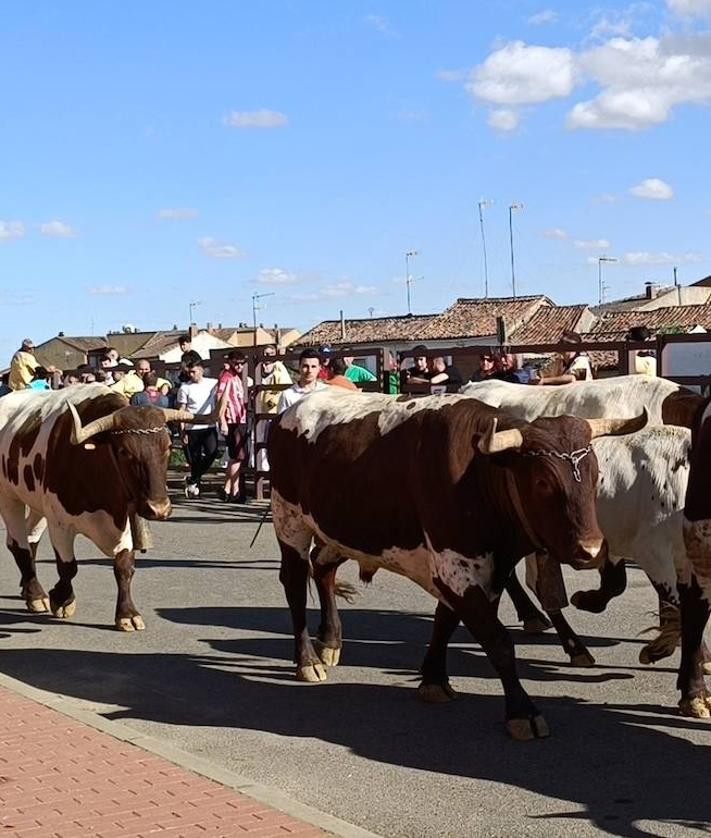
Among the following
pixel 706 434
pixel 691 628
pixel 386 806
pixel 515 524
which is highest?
pixel 706 434

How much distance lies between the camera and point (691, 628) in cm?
680

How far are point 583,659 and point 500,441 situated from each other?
2.29 metres

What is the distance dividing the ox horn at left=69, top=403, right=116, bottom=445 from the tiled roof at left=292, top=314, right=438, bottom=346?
63.2 m

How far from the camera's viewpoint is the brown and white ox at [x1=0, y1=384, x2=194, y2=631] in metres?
9.53

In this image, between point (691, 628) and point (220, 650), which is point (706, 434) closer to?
point (691, 628)

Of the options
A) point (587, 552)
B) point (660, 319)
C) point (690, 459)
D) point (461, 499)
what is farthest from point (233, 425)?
point (660, 319)

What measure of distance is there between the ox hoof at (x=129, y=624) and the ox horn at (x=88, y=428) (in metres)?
1.37

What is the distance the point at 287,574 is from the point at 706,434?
314 centimetres

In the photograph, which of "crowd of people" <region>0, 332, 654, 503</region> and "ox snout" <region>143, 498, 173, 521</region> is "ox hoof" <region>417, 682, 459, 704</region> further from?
"crowd of people" <region>0, 332, 654, 503</region>

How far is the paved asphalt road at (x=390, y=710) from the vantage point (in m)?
5.54

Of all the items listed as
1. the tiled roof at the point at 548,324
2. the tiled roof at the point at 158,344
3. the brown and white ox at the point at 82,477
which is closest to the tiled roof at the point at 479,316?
the tiled roof at the point at 548,324

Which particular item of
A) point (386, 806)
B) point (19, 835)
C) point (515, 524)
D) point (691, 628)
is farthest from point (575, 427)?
point (19, 835)

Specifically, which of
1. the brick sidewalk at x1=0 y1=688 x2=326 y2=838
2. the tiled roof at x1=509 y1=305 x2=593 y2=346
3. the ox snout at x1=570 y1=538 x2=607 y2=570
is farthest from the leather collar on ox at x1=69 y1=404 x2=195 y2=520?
the tiled roof at x1=509 y1=305 x2=593 y2=346

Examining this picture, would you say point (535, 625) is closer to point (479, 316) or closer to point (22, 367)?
point (22, 367)
